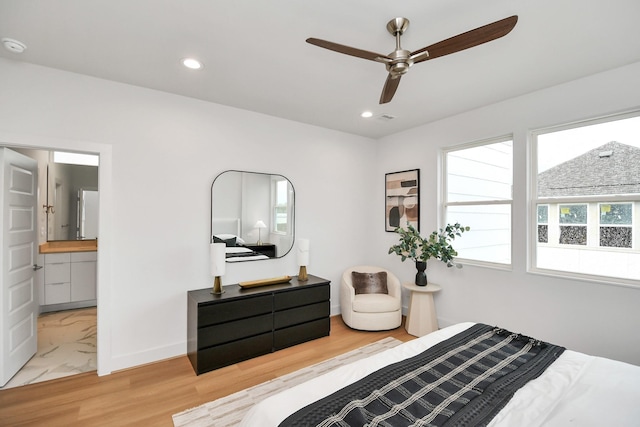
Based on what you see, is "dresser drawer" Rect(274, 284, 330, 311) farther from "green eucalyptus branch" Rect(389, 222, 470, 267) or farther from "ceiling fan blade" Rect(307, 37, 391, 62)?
"ceiling fan blade" Rect(307, 37, 391, 62)

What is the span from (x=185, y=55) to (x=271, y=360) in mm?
2895

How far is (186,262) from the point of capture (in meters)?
3.08

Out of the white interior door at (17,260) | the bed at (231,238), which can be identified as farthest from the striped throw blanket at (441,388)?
the white interior door at (17,260)

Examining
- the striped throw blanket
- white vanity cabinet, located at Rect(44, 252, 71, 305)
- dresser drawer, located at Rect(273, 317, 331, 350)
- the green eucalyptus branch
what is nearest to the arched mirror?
dresser drawer, located at Rect(273, 317, 331, 350)

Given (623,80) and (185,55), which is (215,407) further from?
(623,80)

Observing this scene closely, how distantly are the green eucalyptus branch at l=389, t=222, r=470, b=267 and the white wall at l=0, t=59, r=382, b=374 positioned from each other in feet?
5.42

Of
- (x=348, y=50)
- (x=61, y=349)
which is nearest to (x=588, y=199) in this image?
(x=348, y=50)

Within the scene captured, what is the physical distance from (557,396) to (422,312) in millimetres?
2158

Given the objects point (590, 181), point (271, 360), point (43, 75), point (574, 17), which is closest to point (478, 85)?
point (574, 17)

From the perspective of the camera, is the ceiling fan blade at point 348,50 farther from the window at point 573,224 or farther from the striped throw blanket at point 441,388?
the window at point 573,224

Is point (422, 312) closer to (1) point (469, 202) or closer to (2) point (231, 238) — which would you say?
(1) point (469, 202)

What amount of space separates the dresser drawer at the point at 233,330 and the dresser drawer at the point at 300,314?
0.33ft

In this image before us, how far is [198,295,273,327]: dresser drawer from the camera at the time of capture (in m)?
2.71

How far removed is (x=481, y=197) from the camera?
353cm
